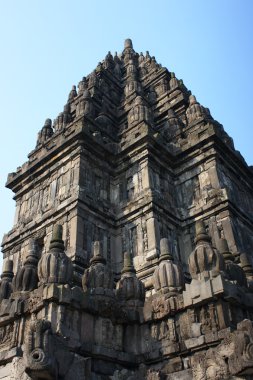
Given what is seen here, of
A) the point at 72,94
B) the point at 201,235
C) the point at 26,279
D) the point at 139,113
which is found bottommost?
the point at 26,279

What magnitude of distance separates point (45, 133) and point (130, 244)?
12.4m

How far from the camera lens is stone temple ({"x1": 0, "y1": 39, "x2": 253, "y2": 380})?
9836 millimetres

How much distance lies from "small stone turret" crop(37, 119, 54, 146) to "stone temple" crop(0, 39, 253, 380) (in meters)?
0.11

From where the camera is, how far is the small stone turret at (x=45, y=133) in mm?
28223

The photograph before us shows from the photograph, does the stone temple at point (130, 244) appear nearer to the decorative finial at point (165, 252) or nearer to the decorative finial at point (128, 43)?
the decorative finial at point (165, 252)

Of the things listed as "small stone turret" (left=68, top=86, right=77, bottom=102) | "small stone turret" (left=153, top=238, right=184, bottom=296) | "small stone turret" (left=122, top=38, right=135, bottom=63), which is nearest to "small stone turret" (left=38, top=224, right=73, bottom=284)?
"small stone turret" (left=153, top=238, right=184, bottom=296)

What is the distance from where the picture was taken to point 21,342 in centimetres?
1061

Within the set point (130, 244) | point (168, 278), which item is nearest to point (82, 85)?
point (130, 244)

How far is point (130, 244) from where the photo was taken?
19797mm

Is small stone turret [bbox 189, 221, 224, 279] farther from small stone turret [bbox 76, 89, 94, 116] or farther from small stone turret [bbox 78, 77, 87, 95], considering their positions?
small stone turret [bbox 78, 77, 87, 95]

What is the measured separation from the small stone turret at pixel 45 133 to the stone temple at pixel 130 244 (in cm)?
11

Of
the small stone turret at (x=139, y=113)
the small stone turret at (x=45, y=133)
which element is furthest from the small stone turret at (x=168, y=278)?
the small stone turret at (x=45, y=133)

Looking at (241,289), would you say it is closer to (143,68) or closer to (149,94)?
(149,94)

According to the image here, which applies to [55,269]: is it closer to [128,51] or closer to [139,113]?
[139,113]
